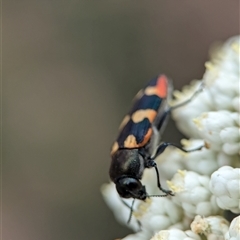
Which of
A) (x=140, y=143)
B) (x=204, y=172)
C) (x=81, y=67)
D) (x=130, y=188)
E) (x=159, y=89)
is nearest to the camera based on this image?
(x=204, y=172)

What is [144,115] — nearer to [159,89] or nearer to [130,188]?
[159,89]

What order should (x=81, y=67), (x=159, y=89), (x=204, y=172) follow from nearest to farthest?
1. (x=204, y=172)
2. (x=159, y=89)
3. (x=81, y=67)

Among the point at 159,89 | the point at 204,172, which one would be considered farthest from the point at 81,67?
the point at 204,172

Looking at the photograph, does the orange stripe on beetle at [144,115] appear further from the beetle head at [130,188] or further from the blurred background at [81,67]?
the blurred background at [81,67]

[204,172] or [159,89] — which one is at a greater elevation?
[159,89]

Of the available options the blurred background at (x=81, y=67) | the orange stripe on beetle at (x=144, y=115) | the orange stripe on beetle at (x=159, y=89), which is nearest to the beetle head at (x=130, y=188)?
the orange stripe on beetle at (x=144, y=115)

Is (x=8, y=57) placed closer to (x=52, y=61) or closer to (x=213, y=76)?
(x=52, y=61)

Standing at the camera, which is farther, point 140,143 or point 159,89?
point 159,89
